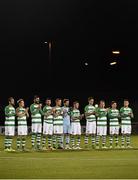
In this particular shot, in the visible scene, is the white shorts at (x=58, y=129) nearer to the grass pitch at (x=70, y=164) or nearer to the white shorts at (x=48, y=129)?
the white shorts at (x=48, y=129)

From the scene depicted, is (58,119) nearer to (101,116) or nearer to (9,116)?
(101,116)

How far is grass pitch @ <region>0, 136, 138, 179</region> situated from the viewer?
17.8 meters

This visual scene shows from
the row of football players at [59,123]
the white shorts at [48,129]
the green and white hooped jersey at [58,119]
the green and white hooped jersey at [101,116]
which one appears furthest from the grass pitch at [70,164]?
the green and white hooped jersey at [101,116]

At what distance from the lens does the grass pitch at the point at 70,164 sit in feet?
58.5

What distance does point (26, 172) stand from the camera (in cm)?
1847

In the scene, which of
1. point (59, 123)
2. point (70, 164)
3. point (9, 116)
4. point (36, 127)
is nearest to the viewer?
point (70, 164)

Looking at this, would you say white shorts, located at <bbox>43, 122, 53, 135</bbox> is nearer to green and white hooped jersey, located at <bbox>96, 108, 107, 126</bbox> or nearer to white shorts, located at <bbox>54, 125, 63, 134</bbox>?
white shorts, located at <bbox>54, 125, 63, 134</bbox>

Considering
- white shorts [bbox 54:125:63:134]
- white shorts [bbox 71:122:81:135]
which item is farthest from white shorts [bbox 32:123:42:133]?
white shorts [bbox 71:122:81:135]

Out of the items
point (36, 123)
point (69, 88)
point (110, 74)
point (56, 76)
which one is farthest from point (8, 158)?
point (110, 74)

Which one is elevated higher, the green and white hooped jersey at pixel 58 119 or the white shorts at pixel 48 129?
the green and white hooped jersey at pixel 58 119

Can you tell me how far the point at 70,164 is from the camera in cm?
2056

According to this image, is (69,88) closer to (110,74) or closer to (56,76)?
(56,76)

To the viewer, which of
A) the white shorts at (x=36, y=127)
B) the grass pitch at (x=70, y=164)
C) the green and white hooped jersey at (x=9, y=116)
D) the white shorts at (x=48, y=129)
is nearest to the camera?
the grass pitch at (x=70, y=164)

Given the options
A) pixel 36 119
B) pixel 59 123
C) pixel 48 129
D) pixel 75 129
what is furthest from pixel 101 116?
pixel 36 119
